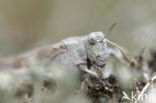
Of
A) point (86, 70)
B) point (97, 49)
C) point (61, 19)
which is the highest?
point (61, 19)

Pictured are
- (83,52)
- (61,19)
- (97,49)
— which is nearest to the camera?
(97,49)

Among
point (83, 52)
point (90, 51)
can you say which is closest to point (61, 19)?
point (83, 52)

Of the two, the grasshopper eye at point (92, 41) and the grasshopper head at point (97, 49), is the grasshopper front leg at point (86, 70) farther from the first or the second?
the grasshopper eye at point (92, 41)

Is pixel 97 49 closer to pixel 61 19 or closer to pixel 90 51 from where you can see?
pixel 90 51

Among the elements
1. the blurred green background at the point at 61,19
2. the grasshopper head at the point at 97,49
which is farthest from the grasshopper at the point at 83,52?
the blurred green background at the point at 61,19

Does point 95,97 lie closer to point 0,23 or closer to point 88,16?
point 88,16

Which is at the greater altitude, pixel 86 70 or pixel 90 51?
pixel 90 51
